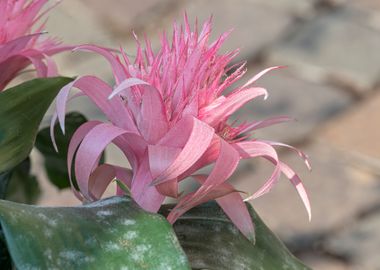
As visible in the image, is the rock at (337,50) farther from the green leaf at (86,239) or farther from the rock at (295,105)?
the green leaf at (86,239)

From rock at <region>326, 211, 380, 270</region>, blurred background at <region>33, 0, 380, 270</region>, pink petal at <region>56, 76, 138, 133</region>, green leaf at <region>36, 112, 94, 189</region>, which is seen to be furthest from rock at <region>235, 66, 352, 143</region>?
pink petal at <region>56, 76, 138, 133</region>

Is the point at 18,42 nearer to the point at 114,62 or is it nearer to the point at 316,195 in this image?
the point at 114,62

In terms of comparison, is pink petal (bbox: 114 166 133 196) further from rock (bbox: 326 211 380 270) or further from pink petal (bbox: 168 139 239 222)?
rock (bbox: 326 211 380 270)

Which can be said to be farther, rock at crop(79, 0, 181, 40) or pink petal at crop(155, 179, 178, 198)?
rock at crop(79, 0, 181, 40)

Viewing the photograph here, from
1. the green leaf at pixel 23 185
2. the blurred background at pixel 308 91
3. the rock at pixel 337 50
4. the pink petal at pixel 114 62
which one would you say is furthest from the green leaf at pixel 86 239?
the rock at pixel 337 50

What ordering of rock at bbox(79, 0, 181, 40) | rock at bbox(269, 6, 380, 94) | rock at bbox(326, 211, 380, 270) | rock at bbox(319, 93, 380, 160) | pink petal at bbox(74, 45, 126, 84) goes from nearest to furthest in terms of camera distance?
1. pink petal at bbox(74, 45, 126, 84)
2. rock at bbox(326, 211, 380, 270)
3. rock at bbox(319, 93, 380, 160)
4. rock at bbox(269, 6, 380, 94)
5. rock at bbox(79, 0, 181, 40)

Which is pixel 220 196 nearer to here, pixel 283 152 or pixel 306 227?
pixel 306 227
